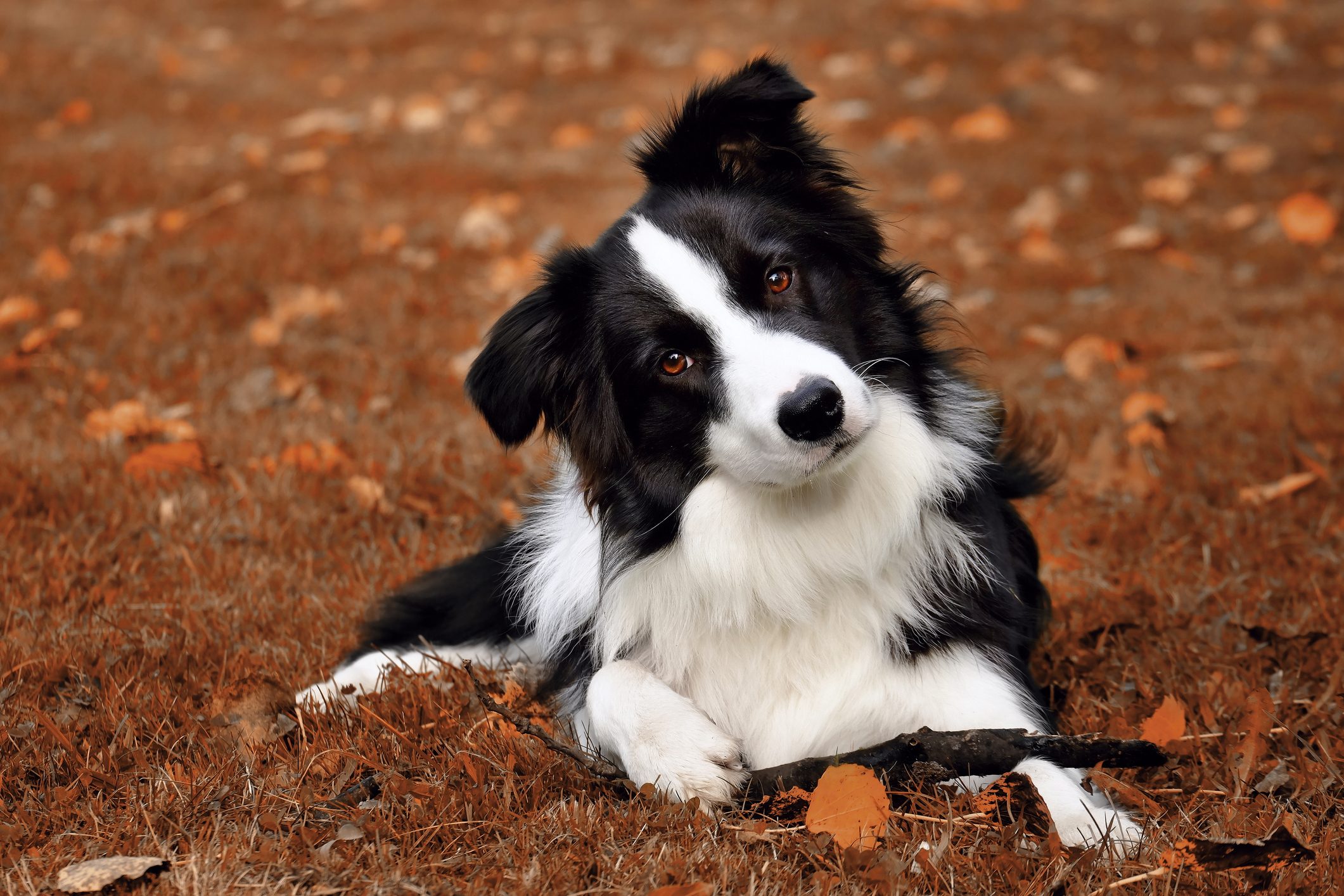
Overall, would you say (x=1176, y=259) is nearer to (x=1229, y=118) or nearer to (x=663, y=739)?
(x=1229, y=118)

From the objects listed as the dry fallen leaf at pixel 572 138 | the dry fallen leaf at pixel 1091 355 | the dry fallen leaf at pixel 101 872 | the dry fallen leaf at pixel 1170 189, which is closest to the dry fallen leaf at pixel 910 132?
the dry fallen leaf at pixel 1170 189

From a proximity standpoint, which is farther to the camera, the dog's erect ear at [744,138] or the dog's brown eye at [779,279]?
the dog's erect ear at [744,138]

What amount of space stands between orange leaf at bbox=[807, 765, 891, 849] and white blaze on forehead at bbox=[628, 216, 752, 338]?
96cm

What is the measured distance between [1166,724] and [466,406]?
11.3 ft

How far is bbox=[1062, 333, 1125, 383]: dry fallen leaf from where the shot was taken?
5523 mm

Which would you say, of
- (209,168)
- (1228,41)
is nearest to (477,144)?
(209,168)

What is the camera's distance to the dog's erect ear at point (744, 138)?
275 centimetres

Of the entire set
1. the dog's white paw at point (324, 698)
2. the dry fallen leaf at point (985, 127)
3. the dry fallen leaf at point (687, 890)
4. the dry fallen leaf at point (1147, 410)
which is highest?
the dry fallen leaf at point (985, 127)

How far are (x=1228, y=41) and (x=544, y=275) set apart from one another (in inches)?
422

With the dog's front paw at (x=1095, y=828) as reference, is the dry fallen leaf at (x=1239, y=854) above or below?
above

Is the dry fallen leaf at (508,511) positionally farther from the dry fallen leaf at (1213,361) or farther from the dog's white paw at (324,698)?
the dry fallen leaf at (1213,361)

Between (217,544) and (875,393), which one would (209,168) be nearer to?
(217,544)

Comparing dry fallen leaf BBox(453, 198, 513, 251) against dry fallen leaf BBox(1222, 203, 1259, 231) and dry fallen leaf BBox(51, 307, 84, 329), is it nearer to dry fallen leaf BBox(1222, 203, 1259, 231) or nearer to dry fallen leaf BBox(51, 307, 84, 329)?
dry fallen leaf BBox(51, 307, 84, 329)

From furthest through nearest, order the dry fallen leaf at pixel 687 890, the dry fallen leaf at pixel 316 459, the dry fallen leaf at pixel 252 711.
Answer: the dry fallen leaf at pixel 316 459
the dry fallen leaf at pixel 252 711
the dry fallen leaf at pixel 687 890
